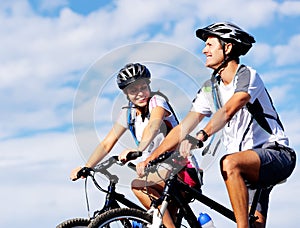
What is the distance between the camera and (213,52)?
7.27 m

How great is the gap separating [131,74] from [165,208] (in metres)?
1.93

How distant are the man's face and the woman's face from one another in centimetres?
86

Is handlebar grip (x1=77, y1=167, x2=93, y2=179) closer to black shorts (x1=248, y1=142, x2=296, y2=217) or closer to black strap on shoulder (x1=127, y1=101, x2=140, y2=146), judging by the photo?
black strap on shoulder (x1=127, y1=101, x2=140, y2=146)

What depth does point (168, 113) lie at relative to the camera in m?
7.66

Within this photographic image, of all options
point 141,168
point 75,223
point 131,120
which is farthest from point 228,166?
point 75,223

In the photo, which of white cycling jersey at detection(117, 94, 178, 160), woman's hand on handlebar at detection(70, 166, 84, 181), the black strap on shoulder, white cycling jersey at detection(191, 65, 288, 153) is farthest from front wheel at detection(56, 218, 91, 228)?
white cycling jersey at detection(191, 65, 288, 153)

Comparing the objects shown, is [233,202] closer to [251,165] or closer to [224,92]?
[251,165]

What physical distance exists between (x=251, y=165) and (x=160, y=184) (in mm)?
1206

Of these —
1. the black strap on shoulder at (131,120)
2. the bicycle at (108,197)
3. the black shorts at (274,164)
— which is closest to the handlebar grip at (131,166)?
the bicycle at (108,197)

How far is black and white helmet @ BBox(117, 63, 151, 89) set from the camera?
316 inches

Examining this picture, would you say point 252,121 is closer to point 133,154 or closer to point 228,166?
point 228,166

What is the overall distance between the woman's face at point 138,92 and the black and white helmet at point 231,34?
91cm

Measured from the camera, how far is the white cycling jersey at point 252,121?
22.6 ft

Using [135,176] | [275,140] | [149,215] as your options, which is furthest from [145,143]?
[275,140]
